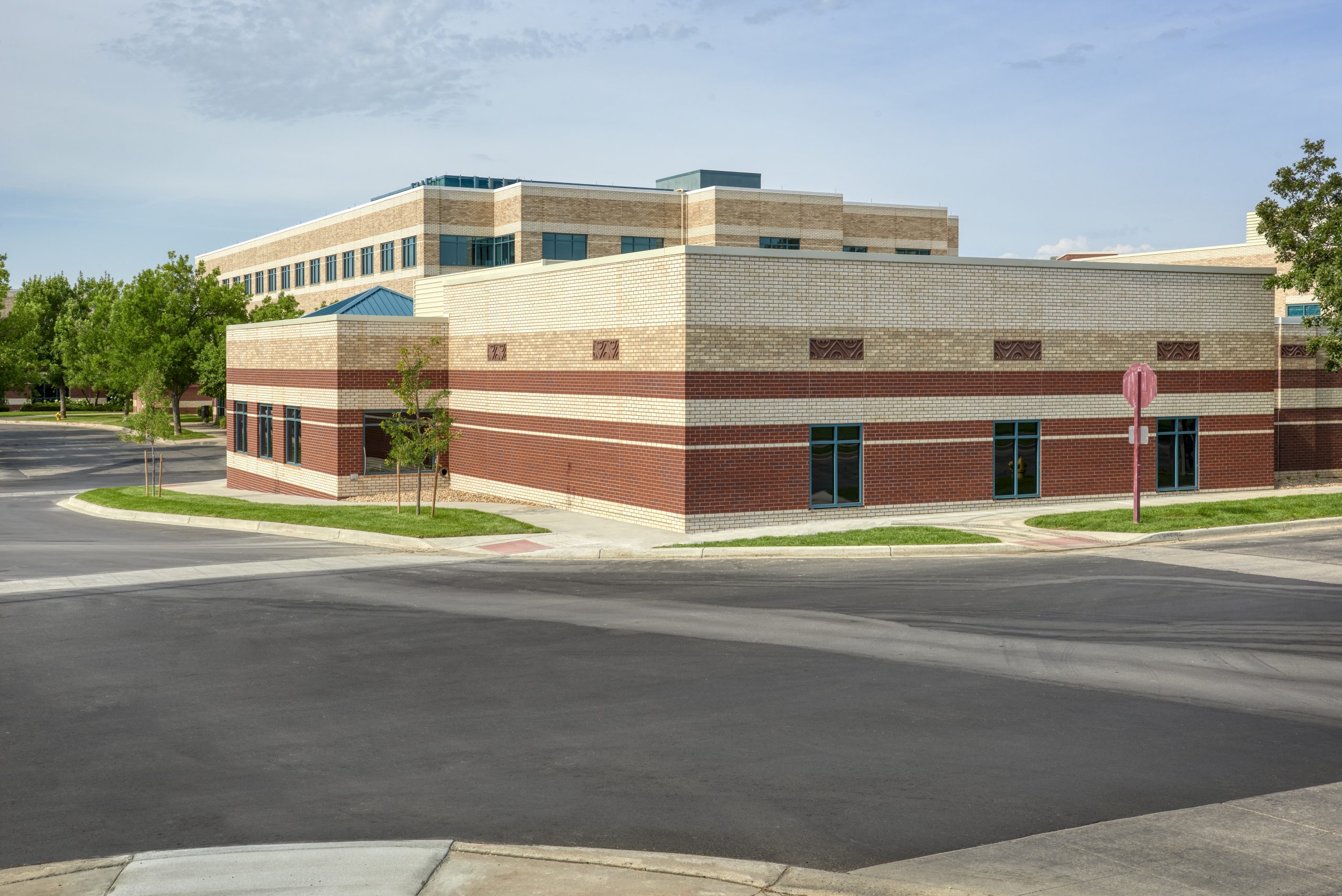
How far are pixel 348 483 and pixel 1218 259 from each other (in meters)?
43.1

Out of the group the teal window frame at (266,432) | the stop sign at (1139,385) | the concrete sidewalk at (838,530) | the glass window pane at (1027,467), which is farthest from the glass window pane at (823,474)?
the teal window frame at (266,432)

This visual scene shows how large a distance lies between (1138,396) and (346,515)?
18077mm

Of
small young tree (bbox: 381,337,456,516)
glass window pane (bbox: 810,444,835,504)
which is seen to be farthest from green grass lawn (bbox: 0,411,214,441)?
glass window pane (bbox: 810,444,835,504)

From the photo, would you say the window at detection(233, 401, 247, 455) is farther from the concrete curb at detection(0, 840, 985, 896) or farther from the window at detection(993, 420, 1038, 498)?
the concrete curb at detection(0, 840, 985, 896)

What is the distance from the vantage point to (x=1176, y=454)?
31125 millimetres

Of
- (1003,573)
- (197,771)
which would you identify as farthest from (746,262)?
(197,771)

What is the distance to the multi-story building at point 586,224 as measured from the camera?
63.1m

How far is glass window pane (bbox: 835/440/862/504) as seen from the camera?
2781 cm

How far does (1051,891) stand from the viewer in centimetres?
743

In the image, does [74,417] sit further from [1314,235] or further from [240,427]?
[1314,235]

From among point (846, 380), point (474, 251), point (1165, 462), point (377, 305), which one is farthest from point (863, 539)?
point (474, 251)

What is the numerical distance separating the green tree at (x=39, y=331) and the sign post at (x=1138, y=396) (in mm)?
86755

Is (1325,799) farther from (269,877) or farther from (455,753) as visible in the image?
(269,877)

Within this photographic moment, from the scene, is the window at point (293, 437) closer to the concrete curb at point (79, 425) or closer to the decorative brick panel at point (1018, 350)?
the decorative brick panel at point (1018, 350)
